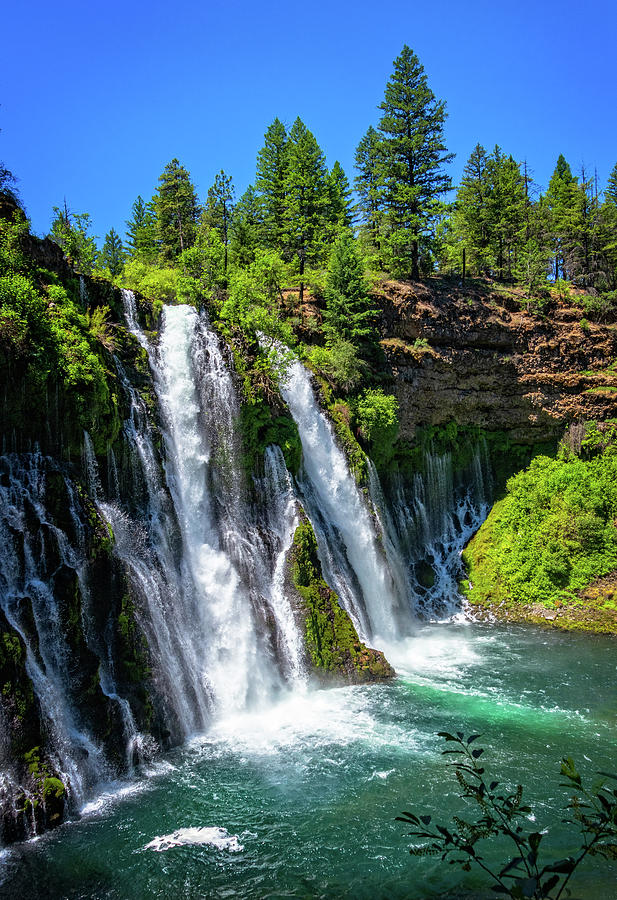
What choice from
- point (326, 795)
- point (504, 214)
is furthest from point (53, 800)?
point (504, 214)

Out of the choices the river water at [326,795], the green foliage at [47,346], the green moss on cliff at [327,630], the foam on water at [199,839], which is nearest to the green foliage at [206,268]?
the green foliage at [47,346]

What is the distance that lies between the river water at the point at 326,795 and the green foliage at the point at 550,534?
6967 mm

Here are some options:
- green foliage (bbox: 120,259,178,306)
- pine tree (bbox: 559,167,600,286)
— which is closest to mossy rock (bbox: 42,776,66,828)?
green foliage (bbox: 120,259,178,306)

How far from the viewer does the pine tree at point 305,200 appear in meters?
30.7

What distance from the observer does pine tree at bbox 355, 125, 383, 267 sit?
34156 millimetres

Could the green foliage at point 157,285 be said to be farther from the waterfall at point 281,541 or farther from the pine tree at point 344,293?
the waterfall at point 281,541

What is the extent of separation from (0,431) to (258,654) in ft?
27.0

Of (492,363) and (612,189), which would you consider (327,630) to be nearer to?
(492,363)

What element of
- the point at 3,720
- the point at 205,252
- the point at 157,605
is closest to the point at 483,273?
the point at 205,252

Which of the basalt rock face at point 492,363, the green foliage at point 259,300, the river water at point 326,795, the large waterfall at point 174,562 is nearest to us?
the river water at point 326,795

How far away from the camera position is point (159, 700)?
44.0 ft

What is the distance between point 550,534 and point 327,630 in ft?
42.7

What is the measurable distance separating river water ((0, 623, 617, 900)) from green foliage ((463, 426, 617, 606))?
22.9 ft

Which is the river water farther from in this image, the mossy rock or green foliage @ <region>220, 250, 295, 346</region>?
green foliage @ <region>220, 250, 295, 346</region>
